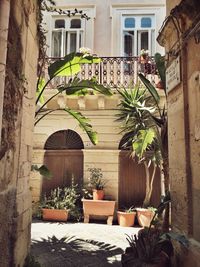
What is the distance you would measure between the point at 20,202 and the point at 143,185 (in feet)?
22.7

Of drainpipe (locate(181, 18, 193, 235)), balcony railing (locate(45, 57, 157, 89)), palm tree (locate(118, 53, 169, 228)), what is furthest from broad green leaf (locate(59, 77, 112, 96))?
balcony railing (locate(45, 57, 157, 89))

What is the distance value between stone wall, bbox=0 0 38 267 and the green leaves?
41.8 inches

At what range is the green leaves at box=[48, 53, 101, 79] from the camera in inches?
222

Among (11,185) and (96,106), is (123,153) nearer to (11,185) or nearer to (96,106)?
(96,106)

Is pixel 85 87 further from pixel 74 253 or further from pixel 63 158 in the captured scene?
pixel 63 158

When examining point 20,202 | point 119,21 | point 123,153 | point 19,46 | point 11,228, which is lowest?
point 11,228

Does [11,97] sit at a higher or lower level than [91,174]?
higher

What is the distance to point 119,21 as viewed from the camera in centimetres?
1169

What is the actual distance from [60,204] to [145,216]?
8.90 feet

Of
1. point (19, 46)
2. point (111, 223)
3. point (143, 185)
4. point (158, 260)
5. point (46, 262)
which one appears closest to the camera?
point (19, 46)

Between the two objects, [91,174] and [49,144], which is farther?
[49,144]

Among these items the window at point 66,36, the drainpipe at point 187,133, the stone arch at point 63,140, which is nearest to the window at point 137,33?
the window at point 66,36

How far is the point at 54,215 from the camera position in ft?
31.5

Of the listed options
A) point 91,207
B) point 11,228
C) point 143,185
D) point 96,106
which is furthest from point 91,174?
point 11,228
